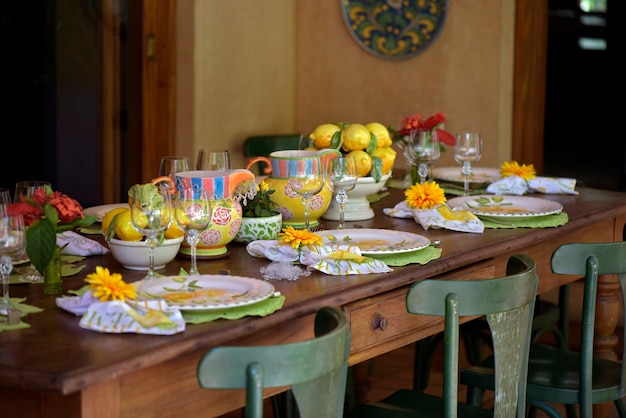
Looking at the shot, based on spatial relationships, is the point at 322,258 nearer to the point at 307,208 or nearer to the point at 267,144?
the point at 307,208

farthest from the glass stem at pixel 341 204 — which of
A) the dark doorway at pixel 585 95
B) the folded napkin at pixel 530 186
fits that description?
the dark doorway at pixel 585 95

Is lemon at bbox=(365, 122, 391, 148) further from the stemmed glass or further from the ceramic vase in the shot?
the ceramic vase

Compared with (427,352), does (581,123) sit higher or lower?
higher

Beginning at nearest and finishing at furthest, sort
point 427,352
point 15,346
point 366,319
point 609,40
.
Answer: point 15,346 → point 366,319 → point 427,352 → point 609,40

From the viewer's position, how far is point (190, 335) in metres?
1.71

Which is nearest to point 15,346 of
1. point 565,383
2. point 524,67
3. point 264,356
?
point 264,356

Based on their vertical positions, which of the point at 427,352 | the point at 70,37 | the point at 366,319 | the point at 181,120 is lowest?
the point at 427,352

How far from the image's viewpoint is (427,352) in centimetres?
366

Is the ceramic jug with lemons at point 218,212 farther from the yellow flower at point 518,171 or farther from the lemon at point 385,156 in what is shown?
the yellow flower at point 518,171

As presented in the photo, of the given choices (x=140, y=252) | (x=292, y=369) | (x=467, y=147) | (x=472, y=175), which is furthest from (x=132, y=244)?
(x=472, y=175)

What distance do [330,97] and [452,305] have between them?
3.40 meters

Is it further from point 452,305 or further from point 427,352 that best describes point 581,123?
point 452,305

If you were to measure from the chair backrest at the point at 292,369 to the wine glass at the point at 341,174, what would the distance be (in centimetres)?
86

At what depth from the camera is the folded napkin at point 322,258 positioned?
2.19m
